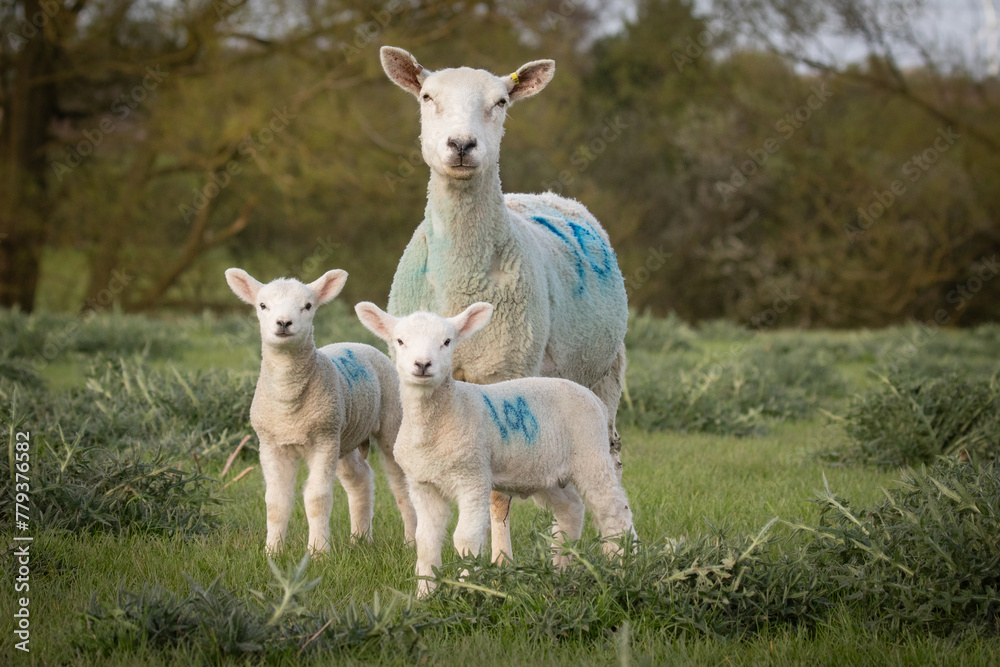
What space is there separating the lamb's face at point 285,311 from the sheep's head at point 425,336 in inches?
15.4

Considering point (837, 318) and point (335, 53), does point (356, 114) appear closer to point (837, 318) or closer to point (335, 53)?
point (335, 53)

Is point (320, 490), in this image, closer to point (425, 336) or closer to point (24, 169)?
point (425, 336)

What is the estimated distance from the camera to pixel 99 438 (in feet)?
19.1

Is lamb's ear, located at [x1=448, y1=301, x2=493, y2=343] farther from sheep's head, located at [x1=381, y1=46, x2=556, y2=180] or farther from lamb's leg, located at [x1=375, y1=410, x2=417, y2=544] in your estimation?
lamb's leg, located at [x1=375, y1=410, x2=417, y2=544]

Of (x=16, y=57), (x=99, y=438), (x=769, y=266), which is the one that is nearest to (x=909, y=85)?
(x=769, y=266)

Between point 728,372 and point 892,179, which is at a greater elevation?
point 892,179

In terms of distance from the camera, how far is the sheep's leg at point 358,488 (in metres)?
4.59

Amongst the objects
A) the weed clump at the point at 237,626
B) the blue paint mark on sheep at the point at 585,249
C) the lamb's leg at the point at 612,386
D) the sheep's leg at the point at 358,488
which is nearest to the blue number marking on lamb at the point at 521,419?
the weed clump at the point at 237,626

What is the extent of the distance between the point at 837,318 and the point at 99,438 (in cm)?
1711

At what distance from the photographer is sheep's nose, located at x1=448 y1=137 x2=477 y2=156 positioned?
4043 millimetres

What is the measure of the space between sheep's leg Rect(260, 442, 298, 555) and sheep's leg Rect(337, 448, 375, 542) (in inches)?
14.8

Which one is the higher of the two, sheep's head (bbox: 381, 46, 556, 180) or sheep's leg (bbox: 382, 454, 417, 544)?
sheep's head (bbox: 381, 46, 556, 180)

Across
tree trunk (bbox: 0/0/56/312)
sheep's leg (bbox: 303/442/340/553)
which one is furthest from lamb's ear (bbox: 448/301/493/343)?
tree trunk (bbox: 0/0/56/312)

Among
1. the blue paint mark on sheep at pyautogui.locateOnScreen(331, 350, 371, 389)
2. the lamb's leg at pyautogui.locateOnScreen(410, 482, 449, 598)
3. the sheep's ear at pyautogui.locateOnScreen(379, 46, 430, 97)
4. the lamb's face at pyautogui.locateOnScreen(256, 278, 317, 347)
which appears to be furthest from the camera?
the sheep's ear at pyautogui.locateOnScreen(379, 46, 430, 97)
